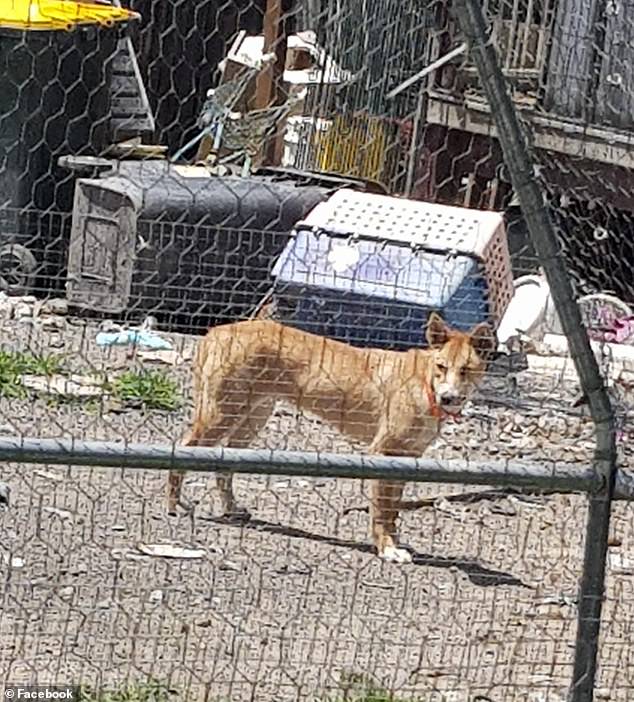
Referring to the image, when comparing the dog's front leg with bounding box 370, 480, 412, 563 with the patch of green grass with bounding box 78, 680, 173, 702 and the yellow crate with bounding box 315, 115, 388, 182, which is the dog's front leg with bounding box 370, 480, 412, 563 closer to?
the patch of green grass with bounding box 78, 680, 173, 702

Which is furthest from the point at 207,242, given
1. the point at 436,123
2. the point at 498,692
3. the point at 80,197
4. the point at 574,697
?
the point at 574,697

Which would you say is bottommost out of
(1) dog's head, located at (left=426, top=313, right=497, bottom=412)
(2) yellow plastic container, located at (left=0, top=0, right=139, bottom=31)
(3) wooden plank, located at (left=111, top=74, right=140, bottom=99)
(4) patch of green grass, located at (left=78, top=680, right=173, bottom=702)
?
(4) patch of green grass, located at (left=78, top=680, right=173, bottom=702)

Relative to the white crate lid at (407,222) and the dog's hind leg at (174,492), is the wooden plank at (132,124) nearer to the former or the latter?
the white crate lid at (407,222)

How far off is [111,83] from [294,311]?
2322mm

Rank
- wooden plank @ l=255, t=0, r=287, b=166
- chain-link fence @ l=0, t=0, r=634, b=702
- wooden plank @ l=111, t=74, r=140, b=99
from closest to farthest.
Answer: chain-link fence @ l=0, t=0, r=634, b=702 → wooden plank @ l=111, t=74, r=140, b=99 → wooden plank @ l=255, t=0, r=287, b=166

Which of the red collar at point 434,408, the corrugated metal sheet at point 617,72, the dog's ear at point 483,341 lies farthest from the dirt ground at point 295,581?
the corrugated metal sheet at point 617,72

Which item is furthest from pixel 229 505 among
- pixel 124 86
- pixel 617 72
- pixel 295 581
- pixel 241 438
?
pixel 124 86

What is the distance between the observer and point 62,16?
8242 mm

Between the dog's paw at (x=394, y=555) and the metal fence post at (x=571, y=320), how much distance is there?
192 centimetres

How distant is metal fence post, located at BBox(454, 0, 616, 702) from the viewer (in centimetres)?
361

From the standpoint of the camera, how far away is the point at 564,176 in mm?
7840

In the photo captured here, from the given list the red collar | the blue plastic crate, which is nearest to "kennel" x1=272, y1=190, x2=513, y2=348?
the blue plastic crate

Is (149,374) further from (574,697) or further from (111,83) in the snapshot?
(574,697)

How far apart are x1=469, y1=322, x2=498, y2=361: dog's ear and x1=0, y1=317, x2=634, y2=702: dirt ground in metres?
0.50
